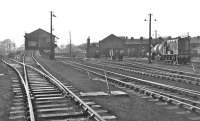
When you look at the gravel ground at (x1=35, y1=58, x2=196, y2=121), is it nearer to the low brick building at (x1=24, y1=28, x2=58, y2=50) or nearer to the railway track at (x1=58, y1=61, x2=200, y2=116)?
the railway track at (x1=58, y1=61, x2=200, y2=116)

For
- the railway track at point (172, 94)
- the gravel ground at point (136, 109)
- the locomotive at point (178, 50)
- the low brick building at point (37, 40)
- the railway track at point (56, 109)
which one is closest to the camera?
the railway track at point (56, 109)

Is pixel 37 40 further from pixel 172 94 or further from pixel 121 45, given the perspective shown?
pixel 172 94

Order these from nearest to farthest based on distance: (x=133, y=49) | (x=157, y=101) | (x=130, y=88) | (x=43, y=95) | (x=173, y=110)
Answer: (x=173, y=110), (x=157, y=101), (x=43, y=95), (x=130, y=88), (x=133, y=49)

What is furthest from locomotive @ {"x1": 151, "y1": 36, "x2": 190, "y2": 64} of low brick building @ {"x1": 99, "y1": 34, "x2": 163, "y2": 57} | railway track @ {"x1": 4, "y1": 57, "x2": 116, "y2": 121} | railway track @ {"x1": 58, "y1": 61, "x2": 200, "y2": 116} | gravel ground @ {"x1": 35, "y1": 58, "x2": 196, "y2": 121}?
low brick building @ {"x1": 99, "y1": 34, "x2": 163, "y2": 57}

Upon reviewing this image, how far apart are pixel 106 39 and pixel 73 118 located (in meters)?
80.6

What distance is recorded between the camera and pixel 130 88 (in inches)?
526

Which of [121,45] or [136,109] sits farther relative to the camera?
[121,45]

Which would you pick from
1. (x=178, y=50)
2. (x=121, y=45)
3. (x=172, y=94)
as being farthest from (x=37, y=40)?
(x=172, y=94)

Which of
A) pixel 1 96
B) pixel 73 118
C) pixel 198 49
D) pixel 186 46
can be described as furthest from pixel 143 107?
pixel 198 49

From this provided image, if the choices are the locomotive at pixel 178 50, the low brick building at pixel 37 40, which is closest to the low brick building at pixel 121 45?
the low brick building at pixel 37 40

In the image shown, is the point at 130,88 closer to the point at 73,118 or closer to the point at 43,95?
the point at 43,95

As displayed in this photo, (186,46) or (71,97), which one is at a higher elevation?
(186,46)

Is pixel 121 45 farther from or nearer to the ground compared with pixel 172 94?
farther from the ground

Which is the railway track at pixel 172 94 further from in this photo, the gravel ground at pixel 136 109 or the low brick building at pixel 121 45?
the low brick building at pixel 121 45
